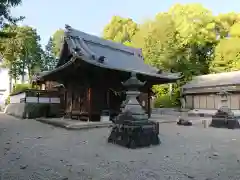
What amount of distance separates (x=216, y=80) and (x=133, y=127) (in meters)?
20.7

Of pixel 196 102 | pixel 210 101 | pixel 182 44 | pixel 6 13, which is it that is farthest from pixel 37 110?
pixel 182 44

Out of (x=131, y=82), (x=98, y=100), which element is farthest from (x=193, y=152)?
(x=98, y=100)

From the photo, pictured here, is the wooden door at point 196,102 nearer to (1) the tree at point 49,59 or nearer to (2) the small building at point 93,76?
(2) the small building at point 93,76

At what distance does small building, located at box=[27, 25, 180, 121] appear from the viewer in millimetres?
12406

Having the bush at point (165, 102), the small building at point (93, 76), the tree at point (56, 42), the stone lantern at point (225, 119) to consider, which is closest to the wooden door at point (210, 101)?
the bush at point (165, 102)

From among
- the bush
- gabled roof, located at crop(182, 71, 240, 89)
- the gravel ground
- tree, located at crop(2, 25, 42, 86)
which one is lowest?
the gravel ground

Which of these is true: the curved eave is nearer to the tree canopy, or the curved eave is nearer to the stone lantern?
the stone lantern

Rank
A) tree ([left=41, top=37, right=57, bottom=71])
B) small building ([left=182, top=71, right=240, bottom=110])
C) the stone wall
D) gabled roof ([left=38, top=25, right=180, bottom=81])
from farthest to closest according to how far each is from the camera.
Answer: tree ([left=41, top=37, right=57, bottom=71]) < small building ([left=182, top=71, right=240, bottom=110]) < the stone wall < gabled roof ([left=38, top=25, right=180, bottom=81])

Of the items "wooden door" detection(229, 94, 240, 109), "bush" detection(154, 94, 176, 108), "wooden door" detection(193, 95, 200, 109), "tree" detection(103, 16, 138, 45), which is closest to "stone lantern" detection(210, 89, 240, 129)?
"wooden door" detection(229, 94, 240, 109)

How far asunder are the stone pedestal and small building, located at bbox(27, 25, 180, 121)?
197 inches

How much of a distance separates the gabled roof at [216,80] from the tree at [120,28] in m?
17.6

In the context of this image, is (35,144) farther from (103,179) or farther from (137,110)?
(103,179)

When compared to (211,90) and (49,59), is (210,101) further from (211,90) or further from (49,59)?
(49,59)

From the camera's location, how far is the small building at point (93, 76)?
40.7ft
